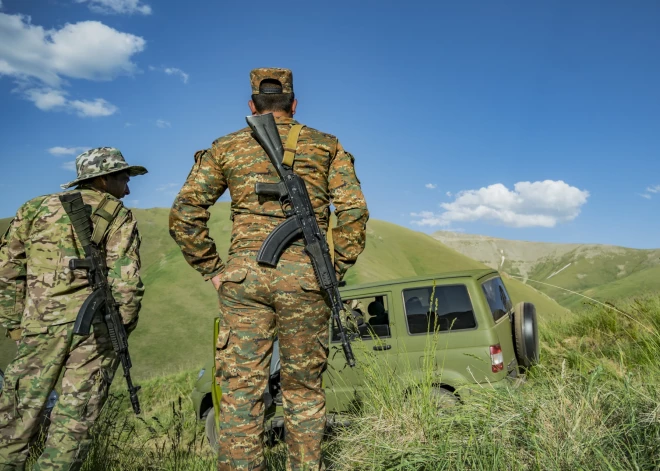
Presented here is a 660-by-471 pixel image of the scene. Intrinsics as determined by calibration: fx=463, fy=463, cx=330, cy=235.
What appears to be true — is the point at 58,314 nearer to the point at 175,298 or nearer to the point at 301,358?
the point at 301,358

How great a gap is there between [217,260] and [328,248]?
2.24 ft

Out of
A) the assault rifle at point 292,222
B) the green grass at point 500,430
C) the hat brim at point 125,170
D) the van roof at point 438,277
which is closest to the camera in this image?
the green grass at point 500,430

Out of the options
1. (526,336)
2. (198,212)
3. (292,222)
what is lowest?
(526,336)

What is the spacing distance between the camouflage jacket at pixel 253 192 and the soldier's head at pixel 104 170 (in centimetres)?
85

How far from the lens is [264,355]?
2.40 m

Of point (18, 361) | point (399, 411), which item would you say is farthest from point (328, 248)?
point (18, 361)

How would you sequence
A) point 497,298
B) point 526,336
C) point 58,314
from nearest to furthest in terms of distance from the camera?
point 58,314 < point 526,336 < point 497,298

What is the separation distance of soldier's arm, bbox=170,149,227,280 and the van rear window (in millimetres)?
3101

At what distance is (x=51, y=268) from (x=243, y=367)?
58.1 inches

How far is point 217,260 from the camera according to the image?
2715 millimetres

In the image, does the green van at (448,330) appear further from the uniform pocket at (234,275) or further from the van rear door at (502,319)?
the uniform pocket at (234,275)

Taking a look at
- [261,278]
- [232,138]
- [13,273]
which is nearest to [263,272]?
[261,278]

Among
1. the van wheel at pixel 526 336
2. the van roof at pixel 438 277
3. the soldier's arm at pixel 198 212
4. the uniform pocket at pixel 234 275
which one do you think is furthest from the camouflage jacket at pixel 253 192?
the van wheel at pixel 526 336

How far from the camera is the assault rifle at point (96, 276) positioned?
285 cm
